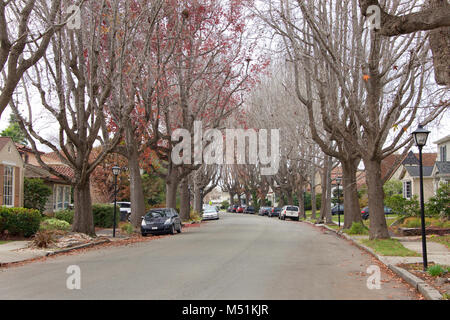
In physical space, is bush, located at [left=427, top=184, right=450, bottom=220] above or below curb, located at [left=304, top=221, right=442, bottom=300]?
above

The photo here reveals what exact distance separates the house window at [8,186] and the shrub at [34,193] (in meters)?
2.09

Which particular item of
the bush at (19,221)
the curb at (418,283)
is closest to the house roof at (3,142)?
the bush at (19,221)

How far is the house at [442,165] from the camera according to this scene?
113ft

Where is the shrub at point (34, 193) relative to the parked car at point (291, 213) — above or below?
above

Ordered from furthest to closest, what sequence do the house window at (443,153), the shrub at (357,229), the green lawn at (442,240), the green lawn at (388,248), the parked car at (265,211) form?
the parked car at (265,211) < the house window at (443,153) < the shrub at (357,229) < the green lawn at (442,240) < the green lawn at (388,248)

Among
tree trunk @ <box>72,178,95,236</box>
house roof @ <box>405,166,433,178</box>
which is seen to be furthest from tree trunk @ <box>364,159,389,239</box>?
house roof @ <box>405,166,433,178</box>

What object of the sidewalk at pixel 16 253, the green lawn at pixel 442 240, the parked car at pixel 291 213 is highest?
the sidewalk at pixel 16 253

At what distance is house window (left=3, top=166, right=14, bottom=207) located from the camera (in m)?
25.7

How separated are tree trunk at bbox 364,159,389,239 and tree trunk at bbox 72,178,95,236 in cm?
1243

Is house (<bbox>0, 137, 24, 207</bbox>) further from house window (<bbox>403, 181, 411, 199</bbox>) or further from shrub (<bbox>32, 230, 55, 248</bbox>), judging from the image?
house window (<bbox>403, 181, 411, 199</bbox>)

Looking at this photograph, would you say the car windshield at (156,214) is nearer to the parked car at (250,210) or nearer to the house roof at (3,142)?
the house roof at (3,142)

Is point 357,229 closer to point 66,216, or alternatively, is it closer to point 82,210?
point 82,210

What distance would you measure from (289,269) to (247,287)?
9.62ft
